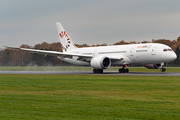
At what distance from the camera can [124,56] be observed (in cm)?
4078

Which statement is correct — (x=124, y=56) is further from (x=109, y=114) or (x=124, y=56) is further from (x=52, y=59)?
(x=52, y=59)

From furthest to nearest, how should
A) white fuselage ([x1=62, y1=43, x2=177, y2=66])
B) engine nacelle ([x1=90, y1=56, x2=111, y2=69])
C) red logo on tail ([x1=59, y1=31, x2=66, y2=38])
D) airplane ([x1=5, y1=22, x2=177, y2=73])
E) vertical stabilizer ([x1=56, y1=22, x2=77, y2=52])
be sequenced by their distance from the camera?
red logo on tail ([x1=59, y1=31, x2=66, y2=38]) → vertical stabilizer ([x1=56, y1=22, x2=77, y2=52]) → engine nacelle ([x1=90, y1=56, x2=111, y2=69]) → airplane ([x1=5, y1=22, x2=177, y2=73]) → white fuselage ([x1=62, y1=43, x2=177, y2=66])

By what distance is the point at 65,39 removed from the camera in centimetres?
5191

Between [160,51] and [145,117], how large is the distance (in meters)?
29.8

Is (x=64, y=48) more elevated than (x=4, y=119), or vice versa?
(x=64, y=48)

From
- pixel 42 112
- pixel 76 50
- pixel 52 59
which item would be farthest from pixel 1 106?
pixel 52 59

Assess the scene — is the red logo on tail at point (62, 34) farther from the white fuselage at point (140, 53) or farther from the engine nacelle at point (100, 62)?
the engine nacelle at point (100, 62)

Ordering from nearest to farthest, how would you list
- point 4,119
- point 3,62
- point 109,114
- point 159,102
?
Answer: point 4,119 < point 109,114 < point 159,102 < point 3,62

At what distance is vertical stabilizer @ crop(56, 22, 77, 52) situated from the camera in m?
51.7

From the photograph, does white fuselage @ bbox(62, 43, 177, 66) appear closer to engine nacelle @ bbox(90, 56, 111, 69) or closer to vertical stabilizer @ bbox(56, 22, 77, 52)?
engine nacelle @ bbox(90, 56, 111, 69)

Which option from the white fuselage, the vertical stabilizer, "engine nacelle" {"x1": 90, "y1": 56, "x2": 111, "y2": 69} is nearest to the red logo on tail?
the vertical stabilizer

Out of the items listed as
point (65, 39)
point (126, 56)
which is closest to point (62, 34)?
point (65, 39)

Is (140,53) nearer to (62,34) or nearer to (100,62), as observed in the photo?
(100,62)

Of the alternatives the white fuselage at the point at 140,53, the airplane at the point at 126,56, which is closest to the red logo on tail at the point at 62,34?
the airplane at the point at 126,56
